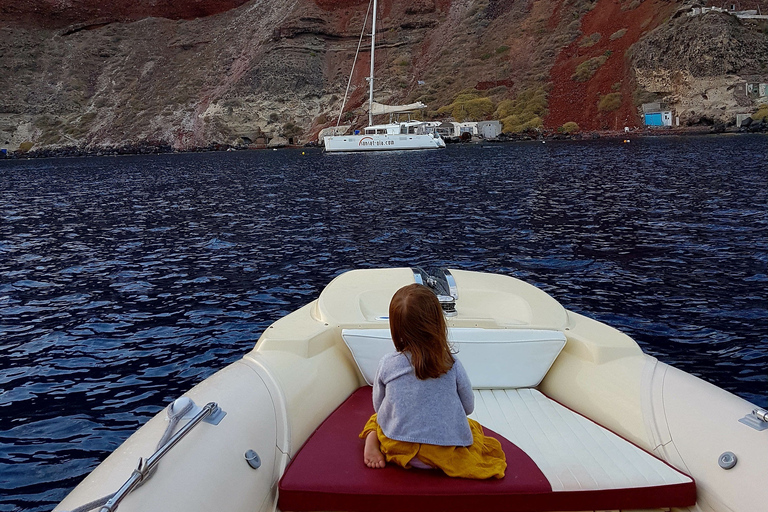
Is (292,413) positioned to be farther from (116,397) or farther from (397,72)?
(397,72)

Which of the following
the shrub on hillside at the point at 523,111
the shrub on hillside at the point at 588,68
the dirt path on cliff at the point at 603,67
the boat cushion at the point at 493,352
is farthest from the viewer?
the shrub on hillside at the point at 588,68

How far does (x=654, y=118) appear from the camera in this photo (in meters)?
54.0

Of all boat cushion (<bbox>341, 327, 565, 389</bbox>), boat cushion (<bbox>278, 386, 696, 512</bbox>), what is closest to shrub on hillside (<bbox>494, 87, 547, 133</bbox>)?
boat cushion (<bbox>341, 327, 565, 389</bbox>)

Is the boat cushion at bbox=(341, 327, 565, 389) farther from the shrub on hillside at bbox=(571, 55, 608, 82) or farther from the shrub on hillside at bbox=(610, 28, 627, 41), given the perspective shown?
the shrub on hillside at bbox=(610, 28, 627, 41)

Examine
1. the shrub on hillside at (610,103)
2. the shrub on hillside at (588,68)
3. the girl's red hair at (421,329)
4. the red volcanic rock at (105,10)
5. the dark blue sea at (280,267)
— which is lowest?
the dark blue sea at (280,267)

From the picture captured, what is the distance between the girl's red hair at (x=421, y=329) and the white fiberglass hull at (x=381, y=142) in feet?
162

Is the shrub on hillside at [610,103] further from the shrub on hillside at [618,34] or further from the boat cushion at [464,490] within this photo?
the boat cushion at [464,490]

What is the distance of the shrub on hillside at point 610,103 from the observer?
56.7 metres

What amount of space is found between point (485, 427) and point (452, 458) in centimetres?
68

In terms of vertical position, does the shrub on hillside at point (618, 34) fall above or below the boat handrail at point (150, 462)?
above

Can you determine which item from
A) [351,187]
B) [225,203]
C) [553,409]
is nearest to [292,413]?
[553,409]

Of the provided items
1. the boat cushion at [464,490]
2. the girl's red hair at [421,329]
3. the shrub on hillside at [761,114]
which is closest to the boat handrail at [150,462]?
the boat cushion at [464,490]

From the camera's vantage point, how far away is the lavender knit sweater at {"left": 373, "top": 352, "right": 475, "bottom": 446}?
3.02 metres

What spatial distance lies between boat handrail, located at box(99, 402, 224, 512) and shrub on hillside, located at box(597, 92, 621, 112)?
2354 inches
